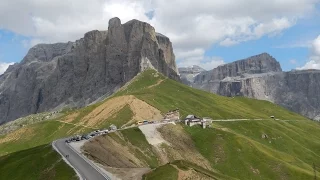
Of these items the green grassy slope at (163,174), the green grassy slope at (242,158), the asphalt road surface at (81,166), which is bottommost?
the green grassy slope at (242,158)

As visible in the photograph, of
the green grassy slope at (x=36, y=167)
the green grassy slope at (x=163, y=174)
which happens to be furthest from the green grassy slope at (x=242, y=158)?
the green grassy slope at (x=36, y=167)

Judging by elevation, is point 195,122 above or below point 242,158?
above

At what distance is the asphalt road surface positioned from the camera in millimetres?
74938

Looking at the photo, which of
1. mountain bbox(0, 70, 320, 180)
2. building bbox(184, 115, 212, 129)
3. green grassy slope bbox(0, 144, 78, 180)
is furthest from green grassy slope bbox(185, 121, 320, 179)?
green grassy slope bbox(0, 144, 78, 180)

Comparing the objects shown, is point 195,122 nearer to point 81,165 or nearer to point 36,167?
point 81,165

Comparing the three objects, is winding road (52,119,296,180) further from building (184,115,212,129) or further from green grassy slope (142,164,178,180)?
building (184,115,212,129)

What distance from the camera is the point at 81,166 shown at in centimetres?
8244

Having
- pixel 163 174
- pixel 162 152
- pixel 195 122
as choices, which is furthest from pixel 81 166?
pixel 195 122

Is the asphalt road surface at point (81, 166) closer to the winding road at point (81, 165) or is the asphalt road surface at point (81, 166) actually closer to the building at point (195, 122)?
the winding road at point (81, 165)

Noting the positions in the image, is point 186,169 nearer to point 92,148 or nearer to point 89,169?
point 89,169

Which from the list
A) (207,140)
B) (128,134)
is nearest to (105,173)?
(128,134)

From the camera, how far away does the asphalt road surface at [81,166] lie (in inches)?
2950

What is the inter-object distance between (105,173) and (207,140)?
246 ft

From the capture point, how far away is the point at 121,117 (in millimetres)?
180000
